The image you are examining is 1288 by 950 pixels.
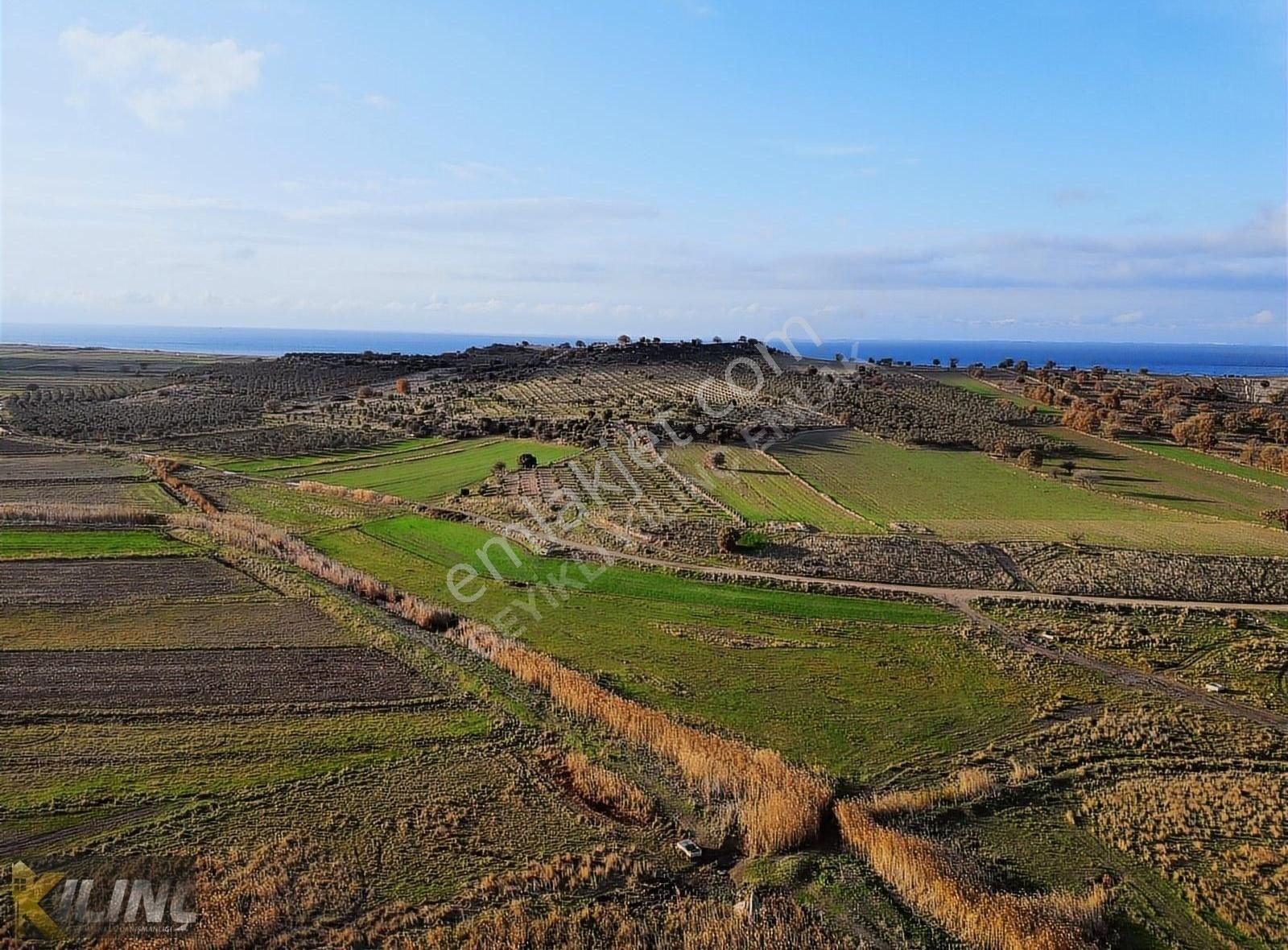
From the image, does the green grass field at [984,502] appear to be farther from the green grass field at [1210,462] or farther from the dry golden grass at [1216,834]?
the dry golden grass at [1216,834]

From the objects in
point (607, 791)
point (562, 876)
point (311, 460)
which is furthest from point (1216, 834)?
point (311, 460)

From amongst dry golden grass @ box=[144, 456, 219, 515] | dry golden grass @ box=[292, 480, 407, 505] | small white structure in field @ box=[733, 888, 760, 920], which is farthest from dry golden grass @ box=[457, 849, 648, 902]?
dry golden grass @ box=[144, 456, 219, 515]

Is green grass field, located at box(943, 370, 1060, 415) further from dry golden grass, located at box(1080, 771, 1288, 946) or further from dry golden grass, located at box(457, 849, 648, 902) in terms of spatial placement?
dry golden grass, located at box(457, 849, 648, 902)

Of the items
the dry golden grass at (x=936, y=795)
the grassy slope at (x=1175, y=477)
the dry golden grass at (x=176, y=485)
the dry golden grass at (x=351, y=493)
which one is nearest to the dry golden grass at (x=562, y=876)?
the dry golden grass at (x=936, y=795)

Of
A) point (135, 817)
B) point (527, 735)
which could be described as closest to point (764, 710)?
point (527, 735)

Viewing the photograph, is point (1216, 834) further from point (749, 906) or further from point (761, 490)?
point (761, 490)

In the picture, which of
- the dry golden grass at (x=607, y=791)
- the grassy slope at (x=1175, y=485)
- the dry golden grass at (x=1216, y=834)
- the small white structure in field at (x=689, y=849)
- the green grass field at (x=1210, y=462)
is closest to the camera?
the dry golden grass at (x=1216, y=834)
